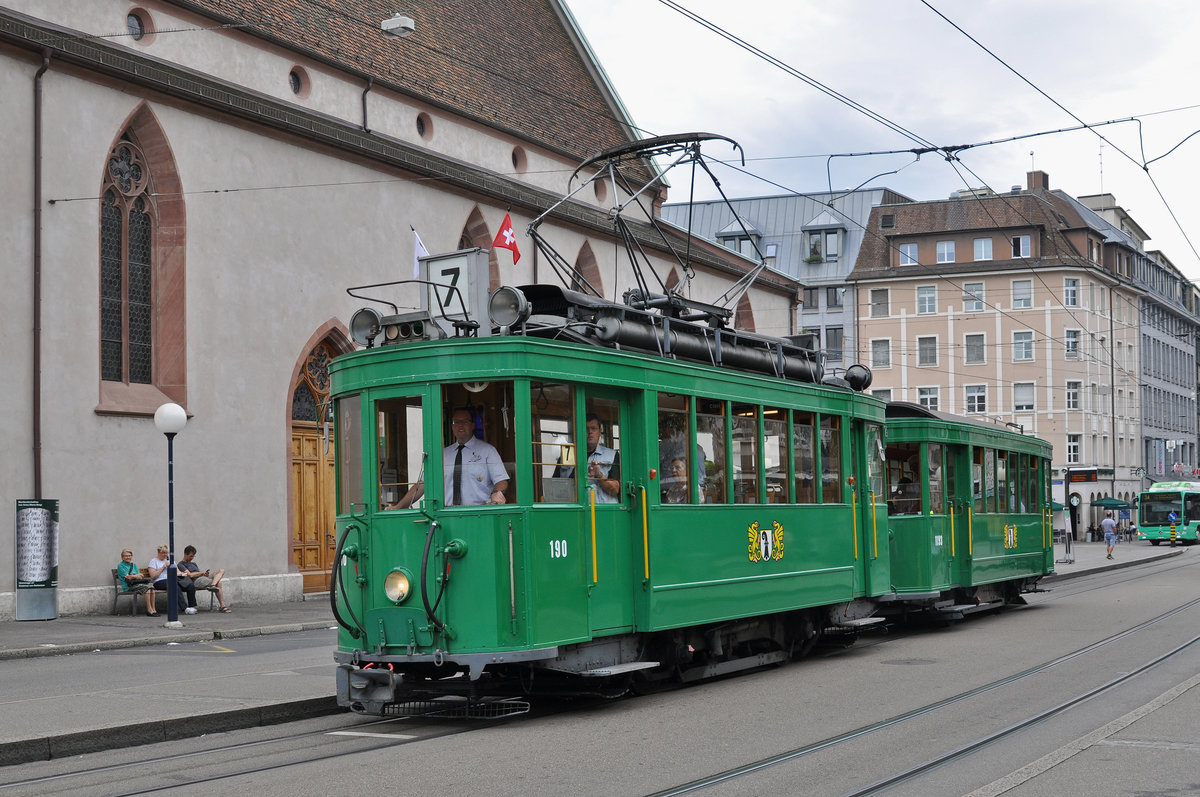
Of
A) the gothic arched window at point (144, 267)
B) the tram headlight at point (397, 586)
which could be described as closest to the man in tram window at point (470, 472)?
the tram headlight at point (397, 586)

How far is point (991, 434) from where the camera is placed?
20.8 metres

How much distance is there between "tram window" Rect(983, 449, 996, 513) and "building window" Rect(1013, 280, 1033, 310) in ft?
172

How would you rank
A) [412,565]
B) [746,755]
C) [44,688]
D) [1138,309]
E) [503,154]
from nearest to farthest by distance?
[746,755]
[412,565]
[44,688]
[503,154]
[1138,309]

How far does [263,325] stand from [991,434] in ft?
40.3

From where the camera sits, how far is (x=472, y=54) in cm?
3391

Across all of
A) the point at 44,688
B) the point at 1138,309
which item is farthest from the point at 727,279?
the point at 1138,309

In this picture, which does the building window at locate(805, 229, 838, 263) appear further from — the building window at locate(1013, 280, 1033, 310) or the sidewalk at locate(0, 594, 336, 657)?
the sidewalk at locate(0, 594, 336, 657)

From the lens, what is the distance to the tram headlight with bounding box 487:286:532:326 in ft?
34.8

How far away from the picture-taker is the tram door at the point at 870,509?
1566cm

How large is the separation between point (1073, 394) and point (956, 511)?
54.8 metres

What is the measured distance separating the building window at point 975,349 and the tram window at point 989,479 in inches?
2076

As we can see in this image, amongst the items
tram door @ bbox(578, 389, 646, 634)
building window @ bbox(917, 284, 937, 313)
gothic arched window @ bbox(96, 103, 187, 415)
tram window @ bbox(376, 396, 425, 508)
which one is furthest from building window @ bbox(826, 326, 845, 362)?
tram window @ bbox(376, 396, 425, 508)

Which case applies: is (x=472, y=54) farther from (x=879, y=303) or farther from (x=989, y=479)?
(x=879, y=303)

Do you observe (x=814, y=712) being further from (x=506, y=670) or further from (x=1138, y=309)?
(x=1138, y=309)
